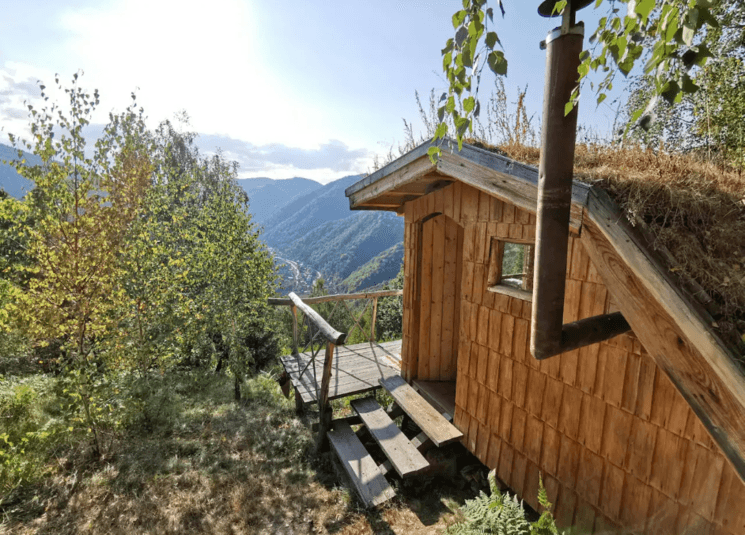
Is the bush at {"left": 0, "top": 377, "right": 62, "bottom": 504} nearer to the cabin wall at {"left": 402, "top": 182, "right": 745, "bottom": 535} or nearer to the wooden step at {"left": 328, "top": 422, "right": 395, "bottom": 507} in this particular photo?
the wooden step at {"left": 328, "top": 422, "right": 395, "bottom": 507}

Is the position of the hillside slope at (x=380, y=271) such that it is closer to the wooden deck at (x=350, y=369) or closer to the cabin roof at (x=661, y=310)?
the wooden deck at (x=350, y=369)

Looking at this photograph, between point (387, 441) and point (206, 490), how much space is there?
2.52m

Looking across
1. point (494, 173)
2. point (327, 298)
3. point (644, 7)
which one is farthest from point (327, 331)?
point (644, 7)

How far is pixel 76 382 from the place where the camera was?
502 cm

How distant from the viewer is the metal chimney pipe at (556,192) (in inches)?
73.9

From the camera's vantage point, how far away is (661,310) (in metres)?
2.05

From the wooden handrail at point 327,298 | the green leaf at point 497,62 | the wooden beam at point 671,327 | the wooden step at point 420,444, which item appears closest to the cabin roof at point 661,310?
the wooden beam at point 671,327

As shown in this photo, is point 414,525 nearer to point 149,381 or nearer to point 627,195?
point 627,195

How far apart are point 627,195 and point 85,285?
257 inches

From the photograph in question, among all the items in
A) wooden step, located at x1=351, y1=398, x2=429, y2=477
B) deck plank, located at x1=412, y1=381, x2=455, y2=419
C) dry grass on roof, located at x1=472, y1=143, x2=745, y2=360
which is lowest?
wooden step, located at x1=351, y1=398, x2=429, y2=477

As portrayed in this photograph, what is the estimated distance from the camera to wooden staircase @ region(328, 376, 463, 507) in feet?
14.1

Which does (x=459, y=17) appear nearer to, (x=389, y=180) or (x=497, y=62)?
(x=497, y=62)

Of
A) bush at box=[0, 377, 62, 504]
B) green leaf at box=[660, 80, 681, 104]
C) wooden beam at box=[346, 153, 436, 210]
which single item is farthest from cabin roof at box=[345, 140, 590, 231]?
bush at box=[0, 377, 62, 504]

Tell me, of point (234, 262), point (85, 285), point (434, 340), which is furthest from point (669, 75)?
point (234, 262)
